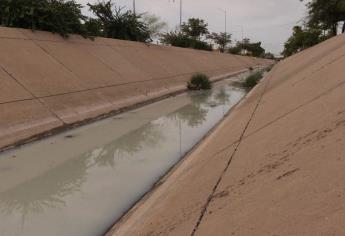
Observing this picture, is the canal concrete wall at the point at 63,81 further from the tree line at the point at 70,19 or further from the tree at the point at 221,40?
the tree at the point at 221,40

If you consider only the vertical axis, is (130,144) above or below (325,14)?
below

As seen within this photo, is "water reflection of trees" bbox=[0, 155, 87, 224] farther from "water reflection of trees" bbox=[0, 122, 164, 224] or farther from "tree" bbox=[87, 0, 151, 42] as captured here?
"tree" bbox=[87, 0, 151, 42]

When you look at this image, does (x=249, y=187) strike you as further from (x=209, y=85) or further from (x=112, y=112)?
(x=209, y=85)

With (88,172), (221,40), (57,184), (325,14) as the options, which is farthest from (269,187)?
(221,40)

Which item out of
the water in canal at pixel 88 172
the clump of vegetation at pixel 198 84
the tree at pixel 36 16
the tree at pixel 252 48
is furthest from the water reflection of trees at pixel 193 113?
the tree at pixel 252 48

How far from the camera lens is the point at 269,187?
3.54m

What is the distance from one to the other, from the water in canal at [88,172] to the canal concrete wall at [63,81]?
77 centimetres

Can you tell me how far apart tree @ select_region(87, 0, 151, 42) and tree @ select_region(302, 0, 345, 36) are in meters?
20.1

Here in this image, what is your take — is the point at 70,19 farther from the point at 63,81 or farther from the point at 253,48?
the point at 253,48

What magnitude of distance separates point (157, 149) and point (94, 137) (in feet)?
6.45

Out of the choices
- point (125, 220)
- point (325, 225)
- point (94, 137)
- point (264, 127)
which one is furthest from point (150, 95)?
point (325, 225)

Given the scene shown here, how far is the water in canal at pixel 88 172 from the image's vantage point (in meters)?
5.27

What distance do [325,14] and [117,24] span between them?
24.1 m

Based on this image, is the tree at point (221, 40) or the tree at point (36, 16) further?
the tree at point (221, 40)
